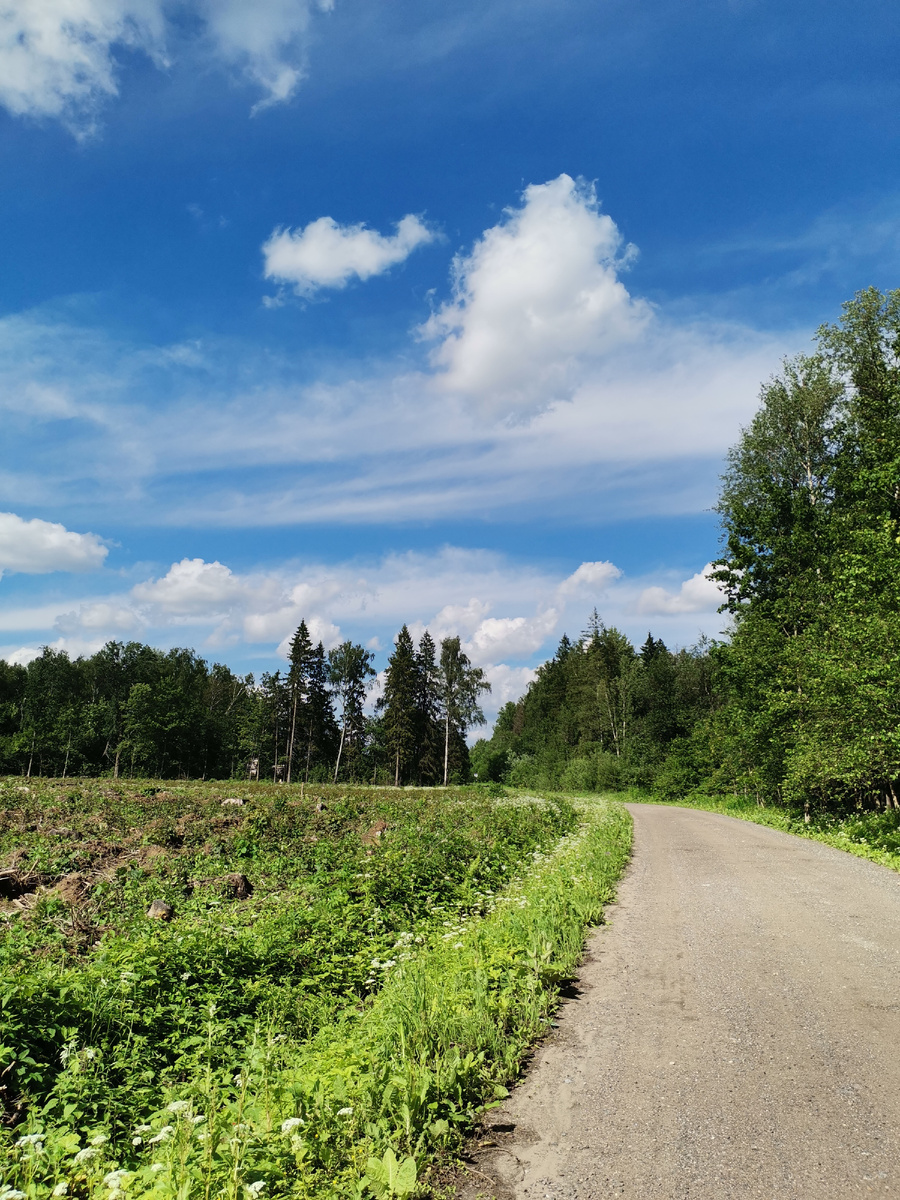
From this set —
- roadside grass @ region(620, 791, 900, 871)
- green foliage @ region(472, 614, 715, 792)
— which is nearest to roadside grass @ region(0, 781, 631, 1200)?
roadside grass @ region(620, 791, 900, 871)

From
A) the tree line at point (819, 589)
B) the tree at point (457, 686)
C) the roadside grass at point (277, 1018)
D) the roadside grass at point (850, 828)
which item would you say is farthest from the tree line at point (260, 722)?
the roadside grass at point (277, 1018)

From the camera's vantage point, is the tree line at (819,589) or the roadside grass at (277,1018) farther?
the tree line at (819,589)

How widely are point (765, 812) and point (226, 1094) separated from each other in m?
26.1

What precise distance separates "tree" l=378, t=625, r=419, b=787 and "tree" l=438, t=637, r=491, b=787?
3452mm

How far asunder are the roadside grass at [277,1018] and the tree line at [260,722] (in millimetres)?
56743

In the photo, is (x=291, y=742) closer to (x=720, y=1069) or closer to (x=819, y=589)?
(x=819, y=589)

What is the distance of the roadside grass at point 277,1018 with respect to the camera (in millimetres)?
3494

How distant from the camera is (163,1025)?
5.44m

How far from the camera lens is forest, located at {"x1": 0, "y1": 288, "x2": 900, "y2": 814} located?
57.4ft

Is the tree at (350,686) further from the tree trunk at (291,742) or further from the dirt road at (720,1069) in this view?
the dirt road at (720,1069)

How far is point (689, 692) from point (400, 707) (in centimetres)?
3113

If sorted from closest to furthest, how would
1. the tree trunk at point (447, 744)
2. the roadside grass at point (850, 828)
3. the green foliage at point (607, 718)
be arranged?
the roadside grass at point (850, 828)
the green foliage at point (607, 718)
the tree trunk at point (447, 744)

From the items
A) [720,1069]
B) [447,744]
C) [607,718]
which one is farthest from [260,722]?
[720,1069]

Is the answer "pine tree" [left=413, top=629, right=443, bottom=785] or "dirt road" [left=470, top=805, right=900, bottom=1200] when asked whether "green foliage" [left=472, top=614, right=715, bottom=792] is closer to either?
"pine tree" [left=413, top=629, right=443, bottom=785]
